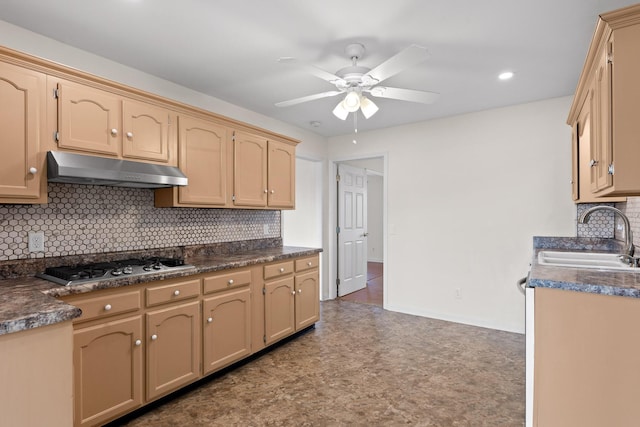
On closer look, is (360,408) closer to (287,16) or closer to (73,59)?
(287,16)

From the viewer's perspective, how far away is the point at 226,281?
265 cm

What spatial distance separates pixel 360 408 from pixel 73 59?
3140 mm

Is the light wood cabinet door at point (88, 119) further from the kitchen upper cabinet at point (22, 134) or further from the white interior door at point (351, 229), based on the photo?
the white interior door at point (351, 229)

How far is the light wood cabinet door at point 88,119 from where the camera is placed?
2021 mm

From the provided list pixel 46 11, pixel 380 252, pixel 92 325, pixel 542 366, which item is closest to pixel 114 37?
pixel 46 11

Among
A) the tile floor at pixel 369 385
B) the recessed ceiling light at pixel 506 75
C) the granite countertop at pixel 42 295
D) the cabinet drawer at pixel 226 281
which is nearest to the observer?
the granite countertop at pixel 42 295

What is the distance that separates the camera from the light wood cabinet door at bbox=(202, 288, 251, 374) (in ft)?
8.22

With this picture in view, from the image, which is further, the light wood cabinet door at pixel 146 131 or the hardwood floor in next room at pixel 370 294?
the hardwood floor in next room at pixel 370 294

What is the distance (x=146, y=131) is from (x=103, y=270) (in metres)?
1.03

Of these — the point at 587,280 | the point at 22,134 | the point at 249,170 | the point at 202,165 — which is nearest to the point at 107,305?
the point at 22,134

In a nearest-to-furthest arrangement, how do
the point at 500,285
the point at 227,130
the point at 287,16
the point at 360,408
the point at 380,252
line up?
the point at 287,16 → the point at 360,408 → the point at 227,130 → the point at 500,285 → the point at 380,252

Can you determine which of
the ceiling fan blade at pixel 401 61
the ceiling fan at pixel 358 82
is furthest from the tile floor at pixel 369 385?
the ceiling fan blade at pixel 401 61

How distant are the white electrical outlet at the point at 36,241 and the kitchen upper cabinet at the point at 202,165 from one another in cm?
80

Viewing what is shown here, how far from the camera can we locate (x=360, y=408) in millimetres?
2244
